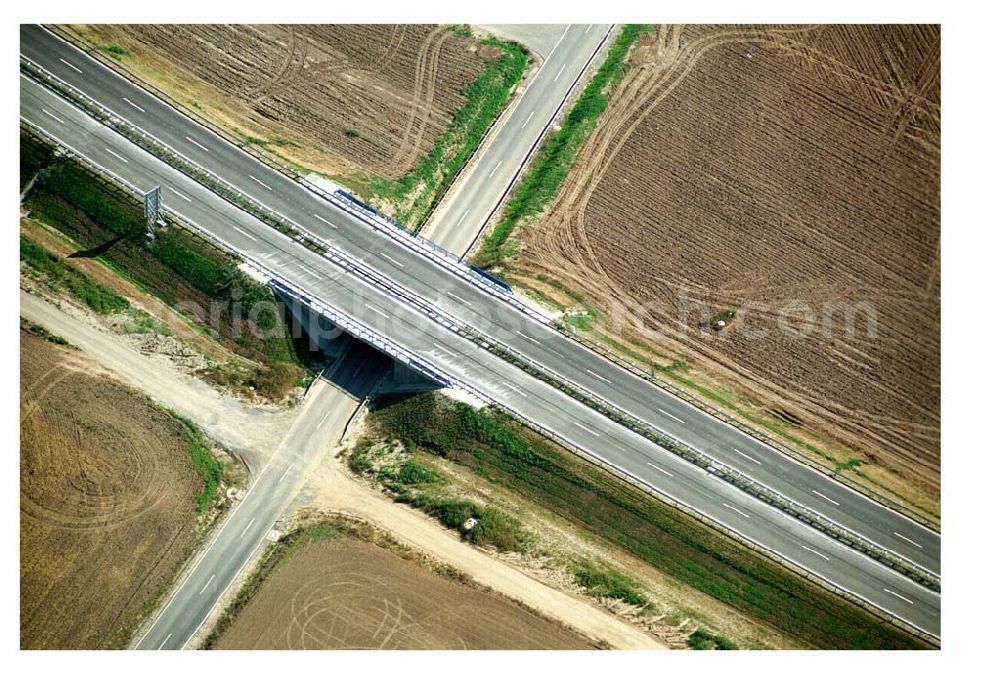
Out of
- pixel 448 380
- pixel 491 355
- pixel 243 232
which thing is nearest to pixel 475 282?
pixel 491 355

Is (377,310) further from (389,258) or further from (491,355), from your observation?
(491,355)

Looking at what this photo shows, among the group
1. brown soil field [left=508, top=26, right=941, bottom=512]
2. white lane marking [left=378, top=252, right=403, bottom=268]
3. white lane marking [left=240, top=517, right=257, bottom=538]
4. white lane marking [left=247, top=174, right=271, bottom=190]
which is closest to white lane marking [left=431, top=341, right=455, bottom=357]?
white lane marking [left=378, top=252, right=403, bottom=268]

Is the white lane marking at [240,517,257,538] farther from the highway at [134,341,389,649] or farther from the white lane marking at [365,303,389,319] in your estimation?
the white lane marking at [365,303,389,319]

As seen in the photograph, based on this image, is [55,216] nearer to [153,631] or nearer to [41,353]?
[41,353]

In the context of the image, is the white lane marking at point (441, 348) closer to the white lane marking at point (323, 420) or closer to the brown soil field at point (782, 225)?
the brown soil field at point (782, 225)

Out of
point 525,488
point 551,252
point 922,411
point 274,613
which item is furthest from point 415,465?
point 922,411
